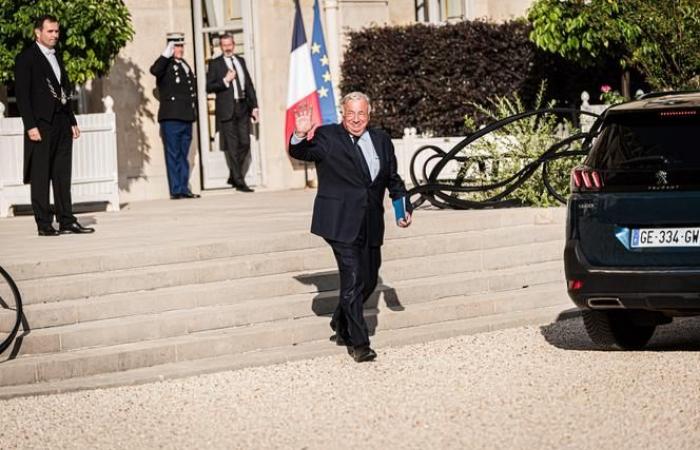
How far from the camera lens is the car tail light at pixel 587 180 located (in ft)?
34.7

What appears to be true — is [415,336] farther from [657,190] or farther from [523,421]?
[523,421]

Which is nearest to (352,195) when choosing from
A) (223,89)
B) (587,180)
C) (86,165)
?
(587,180)

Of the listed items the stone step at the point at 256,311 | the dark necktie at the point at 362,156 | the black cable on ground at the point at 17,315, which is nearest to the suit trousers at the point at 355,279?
the dark necktie at the point at 362,156

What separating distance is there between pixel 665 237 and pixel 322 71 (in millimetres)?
12775

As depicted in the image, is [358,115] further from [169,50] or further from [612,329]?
[169,50]

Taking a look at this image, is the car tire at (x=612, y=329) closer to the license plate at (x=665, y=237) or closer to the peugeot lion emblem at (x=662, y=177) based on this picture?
the license plate at (x=665, y=237)

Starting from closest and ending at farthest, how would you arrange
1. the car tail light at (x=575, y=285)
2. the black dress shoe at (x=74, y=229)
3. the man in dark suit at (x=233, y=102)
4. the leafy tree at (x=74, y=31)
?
1. the car tail light at (x=575, y=285)
2. the black dress shoe at (x=74, y=229)
3. the leafy tree at (x=74, y=31)
4. the man in dark suit at (x=233, y=102)

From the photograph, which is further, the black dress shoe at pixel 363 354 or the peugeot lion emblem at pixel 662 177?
the black dress shoe at pixel 363 354

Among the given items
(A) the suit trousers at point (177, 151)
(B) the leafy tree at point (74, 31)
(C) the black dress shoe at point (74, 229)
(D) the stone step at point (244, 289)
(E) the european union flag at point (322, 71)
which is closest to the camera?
(D) the stone step at point (244, 289)

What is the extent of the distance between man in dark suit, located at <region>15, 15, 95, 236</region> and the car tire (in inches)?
214

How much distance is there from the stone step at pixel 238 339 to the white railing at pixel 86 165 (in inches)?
268

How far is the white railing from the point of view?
60.5ft

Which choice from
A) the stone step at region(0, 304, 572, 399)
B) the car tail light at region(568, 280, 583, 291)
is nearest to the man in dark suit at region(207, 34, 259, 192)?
the stone step at region(0, 304, 572, 399)

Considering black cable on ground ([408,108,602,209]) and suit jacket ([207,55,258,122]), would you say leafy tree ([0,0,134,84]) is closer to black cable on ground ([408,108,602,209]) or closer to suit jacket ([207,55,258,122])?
suit jacket ([207,55,258,122])
